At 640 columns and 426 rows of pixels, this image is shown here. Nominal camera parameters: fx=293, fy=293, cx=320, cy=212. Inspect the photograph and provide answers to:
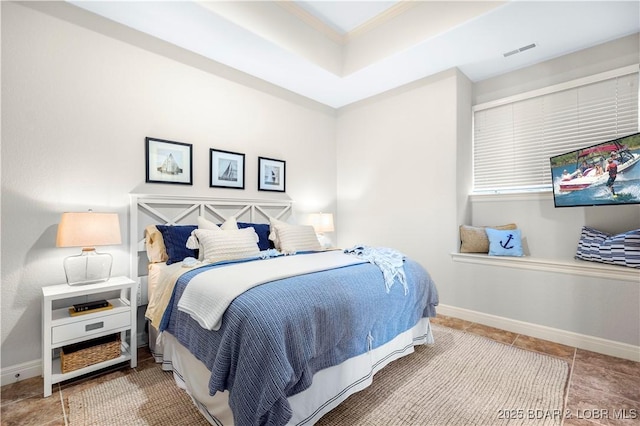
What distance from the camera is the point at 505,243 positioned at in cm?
316

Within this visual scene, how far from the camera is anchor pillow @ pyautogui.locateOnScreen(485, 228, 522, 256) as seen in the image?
3.12 m

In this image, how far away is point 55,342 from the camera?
6.25ft

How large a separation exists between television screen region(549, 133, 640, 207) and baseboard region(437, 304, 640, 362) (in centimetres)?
118

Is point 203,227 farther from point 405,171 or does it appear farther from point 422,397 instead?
point 405,171

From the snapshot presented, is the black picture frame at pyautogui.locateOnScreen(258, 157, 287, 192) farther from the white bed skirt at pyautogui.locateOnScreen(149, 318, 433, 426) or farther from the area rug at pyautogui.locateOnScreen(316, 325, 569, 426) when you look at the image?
the area rug at pyautogui.locateOnScreen(316, 325, 569, 426)

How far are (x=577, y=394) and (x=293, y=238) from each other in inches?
95.0

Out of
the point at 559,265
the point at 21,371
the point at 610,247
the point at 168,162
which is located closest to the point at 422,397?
the point at 559,265

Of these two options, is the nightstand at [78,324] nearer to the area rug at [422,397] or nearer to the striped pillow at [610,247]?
the area rug at [422,397]

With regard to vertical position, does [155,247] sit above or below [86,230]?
below

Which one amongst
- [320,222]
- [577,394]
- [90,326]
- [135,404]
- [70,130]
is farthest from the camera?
[320,222]

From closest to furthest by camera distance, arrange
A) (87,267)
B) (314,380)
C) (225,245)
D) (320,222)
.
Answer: (314,380) → (87,267) → (225,245) → (320,222)

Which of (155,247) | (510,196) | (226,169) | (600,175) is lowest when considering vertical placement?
(155,247)

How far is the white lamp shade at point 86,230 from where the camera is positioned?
200cm

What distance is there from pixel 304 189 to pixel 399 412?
3.00 meters
